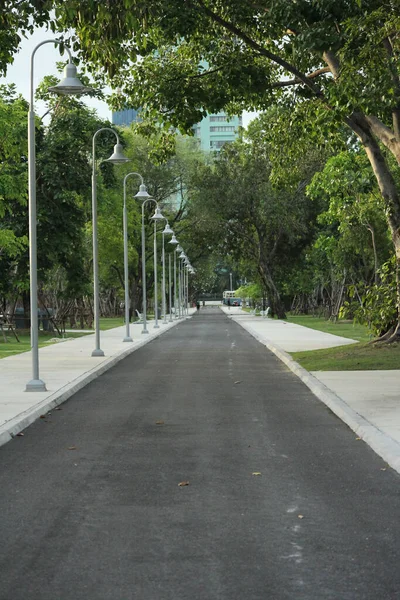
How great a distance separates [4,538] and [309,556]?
2.03m

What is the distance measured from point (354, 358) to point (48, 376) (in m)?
7.01

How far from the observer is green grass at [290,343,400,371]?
20.3 metres

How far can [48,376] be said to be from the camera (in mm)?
19500

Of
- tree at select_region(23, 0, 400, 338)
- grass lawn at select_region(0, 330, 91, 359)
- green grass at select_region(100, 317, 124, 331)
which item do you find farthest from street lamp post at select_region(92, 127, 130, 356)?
green grass at select_region(100, 317, 124, 331)

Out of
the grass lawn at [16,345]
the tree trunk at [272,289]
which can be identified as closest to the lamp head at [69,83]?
the grass lawn at [16,345]

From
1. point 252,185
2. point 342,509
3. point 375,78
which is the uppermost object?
point 252,185

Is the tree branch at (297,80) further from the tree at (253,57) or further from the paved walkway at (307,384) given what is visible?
the paved walkway at (307,384)

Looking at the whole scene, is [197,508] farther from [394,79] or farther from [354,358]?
[354,358]

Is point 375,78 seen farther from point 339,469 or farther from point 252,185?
point 252,185

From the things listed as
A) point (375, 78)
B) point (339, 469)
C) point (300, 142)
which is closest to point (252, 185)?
point (300, 142)

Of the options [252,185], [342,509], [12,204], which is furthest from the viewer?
[252,185]

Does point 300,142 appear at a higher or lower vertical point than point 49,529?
higher

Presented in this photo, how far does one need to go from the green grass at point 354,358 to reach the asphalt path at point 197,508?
20.7ft

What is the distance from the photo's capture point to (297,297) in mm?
92562
